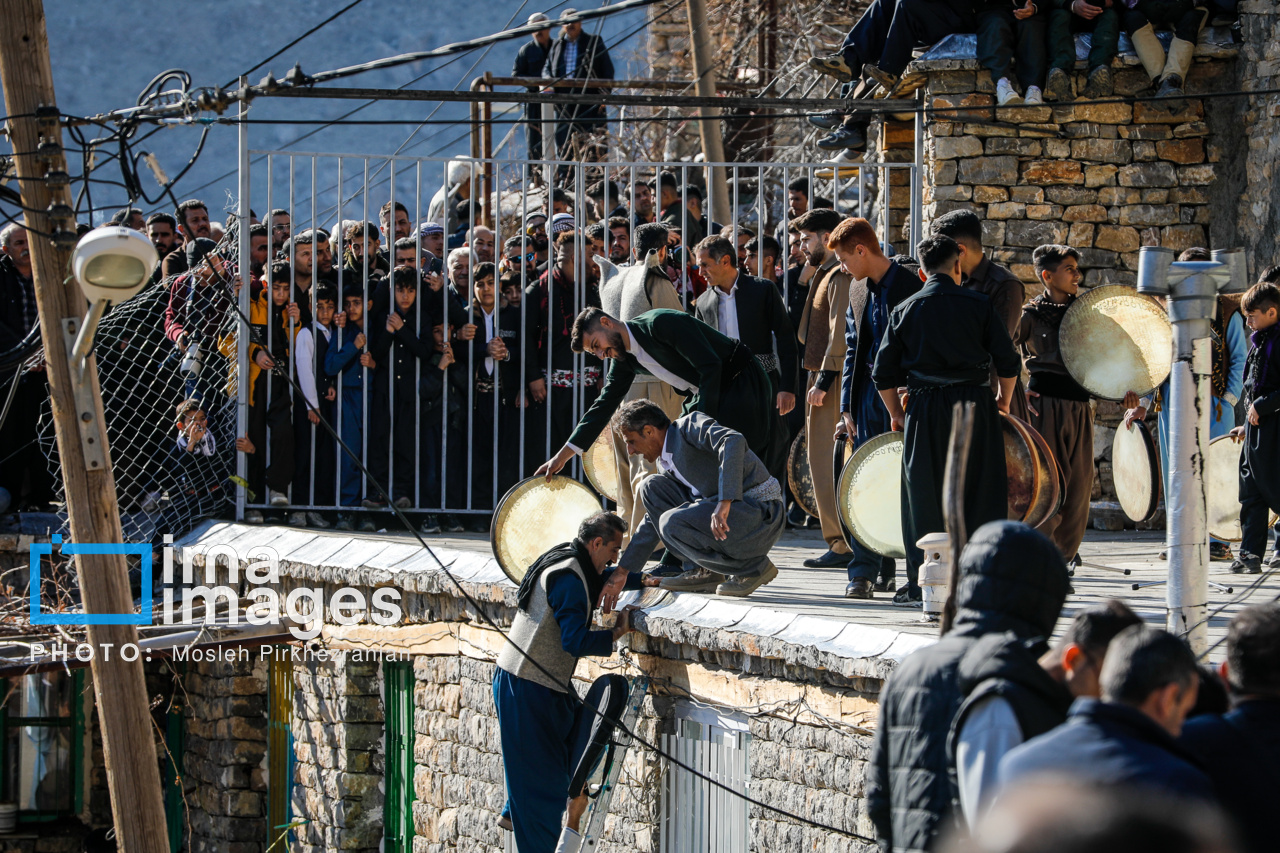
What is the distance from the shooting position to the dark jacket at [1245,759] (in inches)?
111

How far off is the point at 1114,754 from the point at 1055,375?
5.26 m

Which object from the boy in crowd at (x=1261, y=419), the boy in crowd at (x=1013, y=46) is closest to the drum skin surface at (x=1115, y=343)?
the boy in crowd at (x=1261, y=419)

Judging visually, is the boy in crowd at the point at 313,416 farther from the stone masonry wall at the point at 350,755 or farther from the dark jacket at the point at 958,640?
the dark jacket at the point at 958,640

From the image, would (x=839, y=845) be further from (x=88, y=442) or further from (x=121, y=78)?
(x=121, y=78)

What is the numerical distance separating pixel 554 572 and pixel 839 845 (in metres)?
1.66

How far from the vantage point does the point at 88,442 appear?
22.5 ft

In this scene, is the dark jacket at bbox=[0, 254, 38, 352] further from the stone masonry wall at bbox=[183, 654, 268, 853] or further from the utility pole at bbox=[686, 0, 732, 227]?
the utility pole at bbox=[686, 0, 732, 227]

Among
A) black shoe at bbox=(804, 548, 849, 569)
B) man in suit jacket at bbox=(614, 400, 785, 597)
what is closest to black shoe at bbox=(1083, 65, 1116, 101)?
black shoe at bbox=(804, 548, 849, 569)

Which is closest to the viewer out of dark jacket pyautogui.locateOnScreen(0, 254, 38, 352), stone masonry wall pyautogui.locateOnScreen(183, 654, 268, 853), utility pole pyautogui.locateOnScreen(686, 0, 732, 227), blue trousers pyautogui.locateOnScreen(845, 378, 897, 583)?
blue trousers pyautogui.locateOnScreen(845, 378, 897, 583)

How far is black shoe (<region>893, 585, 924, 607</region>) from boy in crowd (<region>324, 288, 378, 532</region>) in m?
4.17

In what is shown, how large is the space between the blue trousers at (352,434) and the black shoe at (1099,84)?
500cm

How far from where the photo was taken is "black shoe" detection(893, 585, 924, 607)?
6.66 meters

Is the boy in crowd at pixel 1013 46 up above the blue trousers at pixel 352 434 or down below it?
above

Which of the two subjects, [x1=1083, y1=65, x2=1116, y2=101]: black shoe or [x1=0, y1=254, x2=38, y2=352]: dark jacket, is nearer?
[x1=1083, y1=65, x2=1116, y2=101]: black shoe
